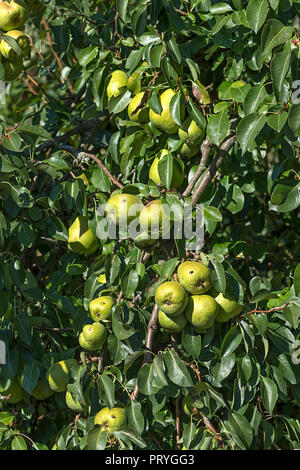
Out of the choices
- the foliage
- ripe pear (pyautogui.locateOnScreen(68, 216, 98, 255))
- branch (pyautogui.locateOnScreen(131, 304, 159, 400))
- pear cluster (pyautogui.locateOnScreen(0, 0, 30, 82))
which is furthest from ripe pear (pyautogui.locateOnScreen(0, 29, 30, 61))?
branch (pyautogui.locateOnScreen(131, 304, 159, 400))

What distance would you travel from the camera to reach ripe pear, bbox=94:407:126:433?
5.02 ft

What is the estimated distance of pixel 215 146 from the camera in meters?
1.77

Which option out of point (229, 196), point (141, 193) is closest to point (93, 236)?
point (141, 193)

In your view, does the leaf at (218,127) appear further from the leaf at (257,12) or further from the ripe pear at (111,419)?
the ripe pear at (111,419)

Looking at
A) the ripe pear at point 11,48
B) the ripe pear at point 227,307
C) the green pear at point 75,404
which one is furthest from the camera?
the ripe pear at point 11,48

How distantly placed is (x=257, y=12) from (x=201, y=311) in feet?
2.37

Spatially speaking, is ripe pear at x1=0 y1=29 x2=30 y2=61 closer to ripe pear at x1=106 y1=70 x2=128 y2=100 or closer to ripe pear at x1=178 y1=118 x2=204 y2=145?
ripe pear at x1=106 y1=70 x2=128 y2=100

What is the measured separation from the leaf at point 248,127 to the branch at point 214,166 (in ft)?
0.60

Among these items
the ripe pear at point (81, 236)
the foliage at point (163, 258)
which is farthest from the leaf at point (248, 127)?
the ripe pear at point (81, 236)

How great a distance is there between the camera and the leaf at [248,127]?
1516 millimetres

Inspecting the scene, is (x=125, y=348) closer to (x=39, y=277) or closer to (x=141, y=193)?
(x=141, y=193)

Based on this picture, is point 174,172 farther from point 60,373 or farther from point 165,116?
point 60,373

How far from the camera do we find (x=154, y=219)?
156 centimetres
